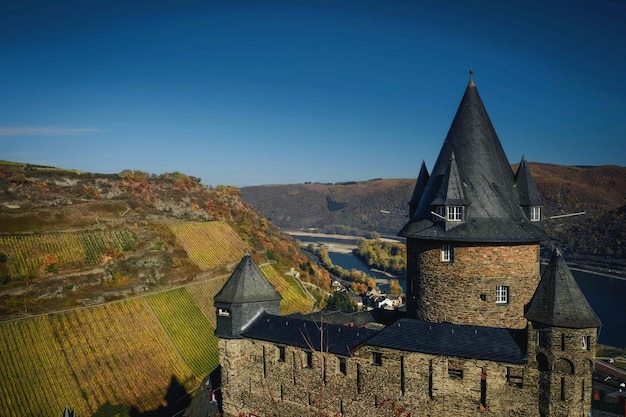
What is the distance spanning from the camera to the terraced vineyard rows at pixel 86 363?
28.9 m

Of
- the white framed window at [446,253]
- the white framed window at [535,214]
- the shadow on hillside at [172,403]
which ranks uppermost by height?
the white framed window at [535,214]

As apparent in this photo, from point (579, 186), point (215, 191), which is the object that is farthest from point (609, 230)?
point (215, 191)

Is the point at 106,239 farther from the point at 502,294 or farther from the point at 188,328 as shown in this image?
the point at 502,294

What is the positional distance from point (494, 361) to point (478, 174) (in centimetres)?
702

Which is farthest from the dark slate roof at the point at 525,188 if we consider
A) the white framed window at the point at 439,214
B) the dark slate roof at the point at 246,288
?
the dark slate roof at the point at 246,288

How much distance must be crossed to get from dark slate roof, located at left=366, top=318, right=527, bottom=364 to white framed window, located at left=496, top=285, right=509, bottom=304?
5.18 ft

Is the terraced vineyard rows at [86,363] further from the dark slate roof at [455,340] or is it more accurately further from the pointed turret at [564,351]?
the pointed turret at [564,351]

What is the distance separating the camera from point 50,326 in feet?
112

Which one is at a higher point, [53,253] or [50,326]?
[53,253]

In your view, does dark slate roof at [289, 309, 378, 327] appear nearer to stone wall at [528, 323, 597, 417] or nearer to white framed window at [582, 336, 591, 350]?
stone wall at [528, 323, 597, 417]

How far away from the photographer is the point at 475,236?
18.4 metres

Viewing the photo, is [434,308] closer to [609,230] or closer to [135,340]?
[135,340]

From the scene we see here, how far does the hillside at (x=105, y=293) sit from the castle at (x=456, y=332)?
1304 centimetres

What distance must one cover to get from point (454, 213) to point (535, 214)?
362 centimetres
